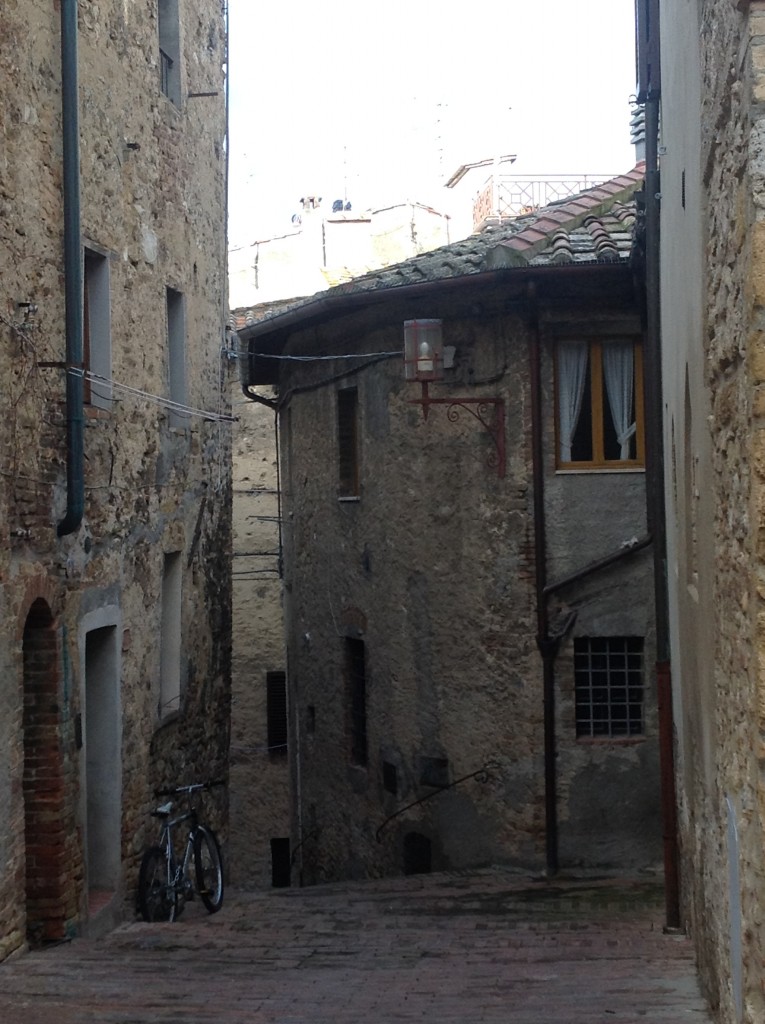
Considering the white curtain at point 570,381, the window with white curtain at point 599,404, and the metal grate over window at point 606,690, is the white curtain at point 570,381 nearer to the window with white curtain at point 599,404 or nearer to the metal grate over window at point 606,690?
the window with white curtain at point 599,404

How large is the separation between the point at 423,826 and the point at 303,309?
5.27 m

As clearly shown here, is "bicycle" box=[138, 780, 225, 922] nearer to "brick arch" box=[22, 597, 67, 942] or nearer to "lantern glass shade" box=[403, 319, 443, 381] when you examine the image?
"brick arch" box=[22, 597, 67, 942]

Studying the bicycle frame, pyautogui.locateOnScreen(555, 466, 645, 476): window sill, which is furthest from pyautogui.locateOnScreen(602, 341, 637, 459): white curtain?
the bicycle frame

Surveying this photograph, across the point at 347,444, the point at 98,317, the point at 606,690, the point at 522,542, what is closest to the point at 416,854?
the point at 606,690

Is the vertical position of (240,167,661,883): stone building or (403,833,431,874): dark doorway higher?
(240,167,661,883): stone building

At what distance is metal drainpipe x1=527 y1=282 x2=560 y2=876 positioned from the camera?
1189 cm

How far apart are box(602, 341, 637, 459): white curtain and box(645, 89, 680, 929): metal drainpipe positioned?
6.25 feet

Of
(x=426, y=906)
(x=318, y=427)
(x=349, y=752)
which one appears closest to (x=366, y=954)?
(x=426, y=906)

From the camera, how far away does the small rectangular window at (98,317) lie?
10039 mm

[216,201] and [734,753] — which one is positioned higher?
[216,201]

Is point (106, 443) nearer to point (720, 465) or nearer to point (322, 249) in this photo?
point (720, 465)

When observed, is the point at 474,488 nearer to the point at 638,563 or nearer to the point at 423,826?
the point at 638,563

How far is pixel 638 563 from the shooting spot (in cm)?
1200

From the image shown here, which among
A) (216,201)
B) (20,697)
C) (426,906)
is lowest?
(426,906)
